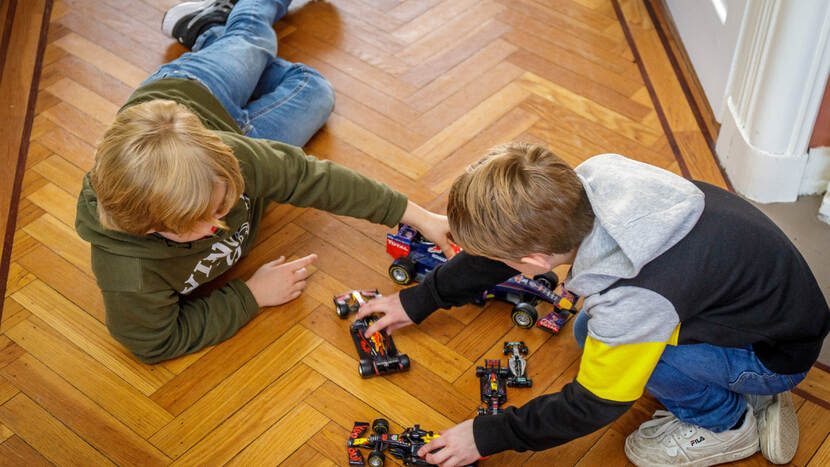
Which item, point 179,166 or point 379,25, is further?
point 379,25

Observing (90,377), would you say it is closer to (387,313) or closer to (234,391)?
(234,391)

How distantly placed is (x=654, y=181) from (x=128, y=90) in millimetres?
1627

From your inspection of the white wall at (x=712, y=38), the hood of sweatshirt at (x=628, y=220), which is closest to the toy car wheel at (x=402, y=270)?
Result: the hood of sweatshirt at (x=628, y=220)

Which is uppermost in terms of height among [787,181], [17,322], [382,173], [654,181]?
[654,181]

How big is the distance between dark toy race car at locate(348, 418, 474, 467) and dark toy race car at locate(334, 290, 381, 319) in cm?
29

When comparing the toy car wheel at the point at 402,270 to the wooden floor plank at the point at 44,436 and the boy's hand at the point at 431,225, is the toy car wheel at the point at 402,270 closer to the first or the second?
the boy's hand at the point at 431,225

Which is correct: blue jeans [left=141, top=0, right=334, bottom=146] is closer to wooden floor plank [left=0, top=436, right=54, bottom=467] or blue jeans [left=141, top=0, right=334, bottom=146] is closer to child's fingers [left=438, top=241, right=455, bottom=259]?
child's fingers [left=438, top=241, right=455, bottom=259]

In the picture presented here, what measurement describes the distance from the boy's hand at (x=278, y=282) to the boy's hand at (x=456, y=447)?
491 mm

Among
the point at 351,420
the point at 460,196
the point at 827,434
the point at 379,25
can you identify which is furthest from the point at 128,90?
the point at 827,434

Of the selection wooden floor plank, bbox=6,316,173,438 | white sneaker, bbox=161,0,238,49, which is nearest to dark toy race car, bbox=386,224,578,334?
wooden floor plank, bbox=6,316,173,438

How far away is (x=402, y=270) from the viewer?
1.68 m

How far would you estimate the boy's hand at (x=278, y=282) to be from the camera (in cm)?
165

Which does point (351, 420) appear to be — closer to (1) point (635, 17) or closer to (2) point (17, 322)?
(2) point (17, 322)

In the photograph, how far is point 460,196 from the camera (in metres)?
1.14
